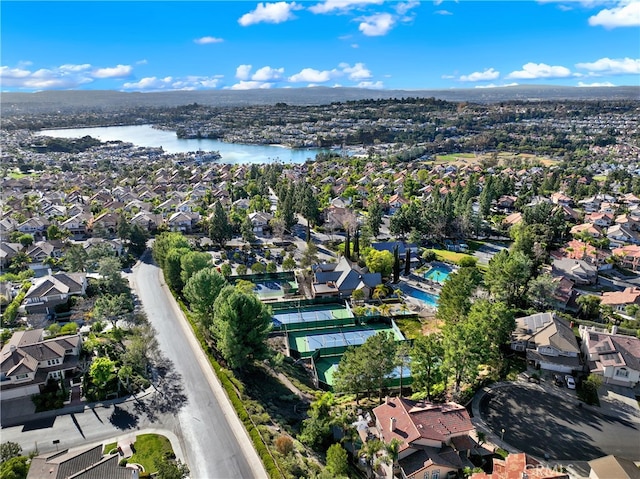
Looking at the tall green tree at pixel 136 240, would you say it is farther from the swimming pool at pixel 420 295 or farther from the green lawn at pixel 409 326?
the green lawn at pixel 409 326

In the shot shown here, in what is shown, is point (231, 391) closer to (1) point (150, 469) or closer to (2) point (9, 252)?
(1) point (150, 469)

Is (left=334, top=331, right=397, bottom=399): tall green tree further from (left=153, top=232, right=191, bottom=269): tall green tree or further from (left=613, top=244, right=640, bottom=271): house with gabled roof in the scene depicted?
(left=613, top=244, right=640, bottom=271): house with gabled roof

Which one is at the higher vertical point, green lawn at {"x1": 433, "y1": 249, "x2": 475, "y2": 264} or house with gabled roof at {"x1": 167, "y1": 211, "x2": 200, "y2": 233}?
house with gabled roof at {"x1": 167, "y1": 211, "x2": 200, "y2": 233}

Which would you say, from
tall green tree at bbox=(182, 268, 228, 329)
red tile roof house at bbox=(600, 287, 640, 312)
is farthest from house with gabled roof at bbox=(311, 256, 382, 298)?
red tile roof house at bbox=(600, 287, 640, 312)

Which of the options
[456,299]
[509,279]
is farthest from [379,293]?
[509,279]

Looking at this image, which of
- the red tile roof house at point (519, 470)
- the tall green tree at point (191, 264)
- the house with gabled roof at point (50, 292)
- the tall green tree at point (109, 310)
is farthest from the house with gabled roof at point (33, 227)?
the red tile roof house at point (519, 470)

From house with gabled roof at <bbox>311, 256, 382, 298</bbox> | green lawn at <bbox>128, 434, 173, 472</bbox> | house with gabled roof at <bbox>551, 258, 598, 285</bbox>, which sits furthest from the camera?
house with gabled roof at <bbox>551, 258, 598, 285</bbox>

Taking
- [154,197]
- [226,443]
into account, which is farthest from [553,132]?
[226,443]
